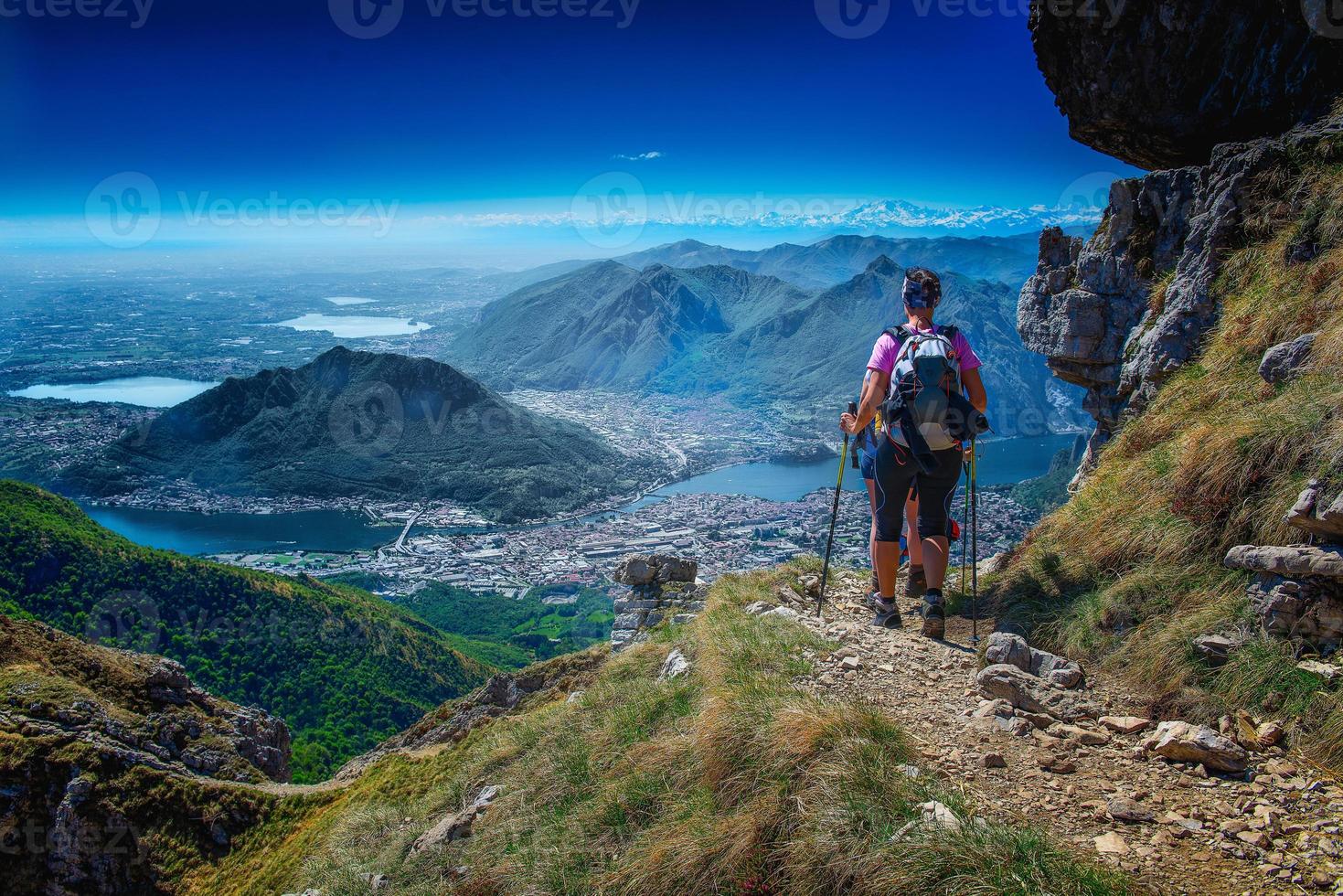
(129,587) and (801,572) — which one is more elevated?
(801,572)

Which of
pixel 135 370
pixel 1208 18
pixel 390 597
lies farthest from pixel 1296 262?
pixel 135 370

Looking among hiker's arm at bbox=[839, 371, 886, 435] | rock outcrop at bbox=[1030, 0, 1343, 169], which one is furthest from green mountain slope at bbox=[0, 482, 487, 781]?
rock outcrop at bbox=[1030, 0, 1343, 169]

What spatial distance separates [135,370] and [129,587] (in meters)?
127

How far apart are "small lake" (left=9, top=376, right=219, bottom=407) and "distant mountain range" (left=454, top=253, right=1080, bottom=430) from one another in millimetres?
56419

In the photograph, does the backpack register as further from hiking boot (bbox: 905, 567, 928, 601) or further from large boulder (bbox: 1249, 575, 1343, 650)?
large boulder (bbox: 1249, 575, 1343, 650)

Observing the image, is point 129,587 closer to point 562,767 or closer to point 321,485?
point 562,767

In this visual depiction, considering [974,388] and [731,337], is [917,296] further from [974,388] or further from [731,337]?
[731,337]

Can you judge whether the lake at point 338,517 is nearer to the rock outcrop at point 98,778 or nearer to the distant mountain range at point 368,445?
the distant mountain range at point 368,445

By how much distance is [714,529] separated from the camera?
59344mm

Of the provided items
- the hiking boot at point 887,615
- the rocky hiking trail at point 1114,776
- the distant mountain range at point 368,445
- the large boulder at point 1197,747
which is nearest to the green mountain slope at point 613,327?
the distant mountain range at point 368,445

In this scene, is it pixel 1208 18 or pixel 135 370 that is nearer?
pixel 1208 18

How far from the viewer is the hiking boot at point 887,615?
6699mm

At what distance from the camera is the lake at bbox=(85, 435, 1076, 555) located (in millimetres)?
67125

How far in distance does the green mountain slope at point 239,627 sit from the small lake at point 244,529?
3169cm
